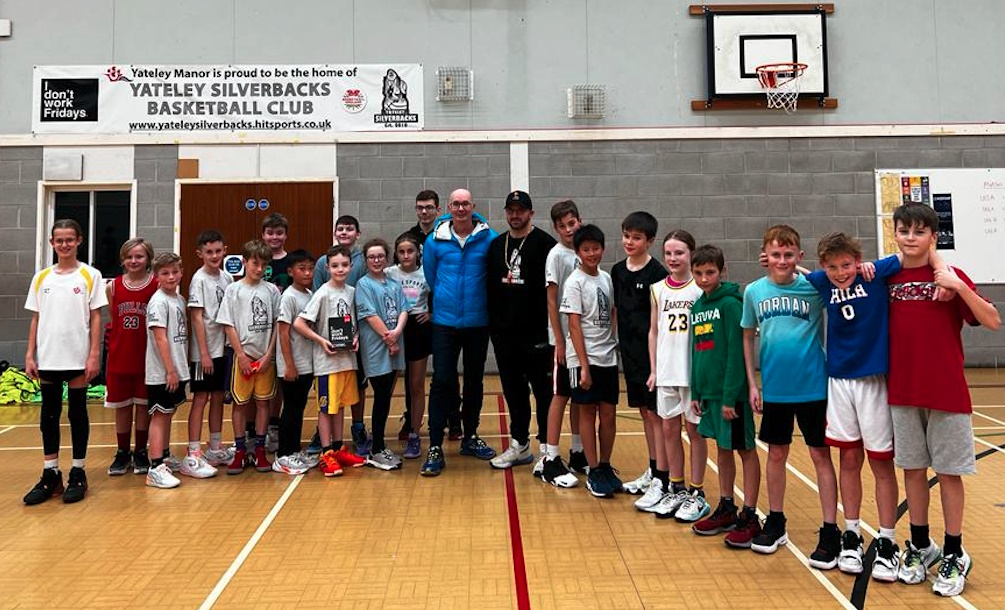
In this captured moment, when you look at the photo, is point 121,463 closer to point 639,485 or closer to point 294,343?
point 294,343

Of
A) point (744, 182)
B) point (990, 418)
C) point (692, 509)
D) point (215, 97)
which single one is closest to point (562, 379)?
point (692, 509)

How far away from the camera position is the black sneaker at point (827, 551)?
8.50 feet

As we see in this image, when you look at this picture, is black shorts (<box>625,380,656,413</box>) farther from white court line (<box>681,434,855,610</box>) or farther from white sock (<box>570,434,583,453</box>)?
white court line (<box>681,434,855,610</box>)

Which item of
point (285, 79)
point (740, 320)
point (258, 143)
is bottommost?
point (740, 320)

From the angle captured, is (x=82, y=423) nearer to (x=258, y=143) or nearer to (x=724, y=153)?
(x=258, y=143)

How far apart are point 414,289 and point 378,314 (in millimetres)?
401

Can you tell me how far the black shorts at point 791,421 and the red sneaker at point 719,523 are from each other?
467 mm

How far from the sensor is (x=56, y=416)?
145 inches

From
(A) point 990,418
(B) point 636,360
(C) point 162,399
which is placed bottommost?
(A) point 990,418

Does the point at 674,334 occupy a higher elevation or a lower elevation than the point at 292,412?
higher

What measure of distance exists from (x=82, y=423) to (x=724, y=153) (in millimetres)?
7585

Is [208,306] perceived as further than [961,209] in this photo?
No

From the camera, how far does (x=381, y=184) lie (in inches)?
323

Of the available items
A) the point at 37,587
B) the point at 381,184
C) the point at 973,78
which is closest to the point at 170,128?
the point at 381,184
